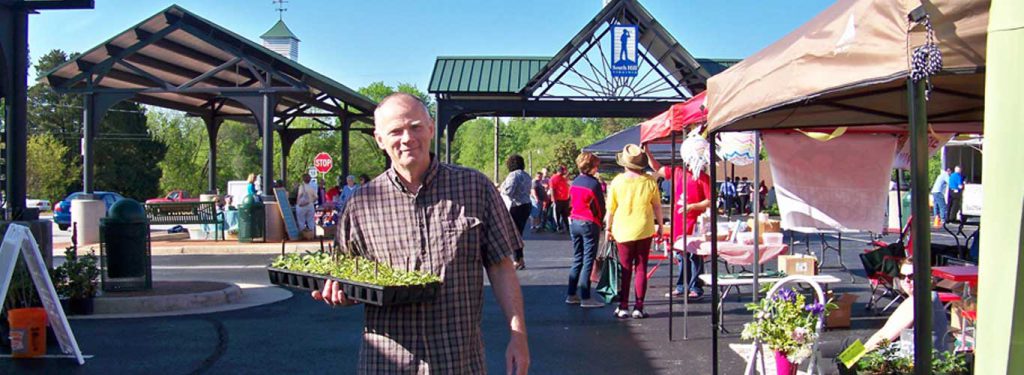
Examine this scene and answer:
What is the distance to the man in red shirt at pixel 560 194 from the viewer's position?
1966cm

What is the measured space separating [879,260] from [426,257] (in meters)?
7.46

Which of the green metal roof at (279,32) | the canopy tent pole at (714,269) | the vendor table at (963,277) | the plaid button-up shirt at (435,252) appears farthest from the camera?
the green metal roof at (279,32)

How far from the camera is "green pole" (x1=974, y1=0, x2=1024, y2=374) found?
191 cm

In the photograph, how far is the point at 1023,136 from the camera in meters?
1.90

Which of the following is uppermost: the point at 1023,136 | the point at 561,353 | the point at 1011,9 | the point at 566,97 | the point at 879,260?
the point at 566,97

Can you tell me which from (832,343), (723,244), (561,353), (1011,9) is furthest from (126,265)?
(1011,9)

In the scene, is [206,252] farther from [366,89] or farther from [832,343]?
[366,89]

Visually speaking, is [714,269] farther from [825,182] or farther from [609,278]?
[609,278]

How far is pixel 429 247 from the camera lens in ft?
9.84

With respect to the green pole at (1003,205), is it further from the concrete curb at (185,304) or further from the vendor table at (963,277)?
the concrete curb at (185,304)

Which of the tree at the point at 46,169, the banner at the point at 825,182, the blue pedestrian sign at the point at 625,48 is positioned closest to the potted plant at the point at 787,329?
the banner at the point at 825,182

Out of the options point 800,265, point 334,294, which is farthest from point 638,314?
point 334,294

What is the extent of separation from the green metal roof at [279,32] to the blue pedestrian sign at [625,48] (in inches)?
1899

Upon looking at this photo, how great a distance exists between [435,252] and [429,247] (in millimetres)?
32
